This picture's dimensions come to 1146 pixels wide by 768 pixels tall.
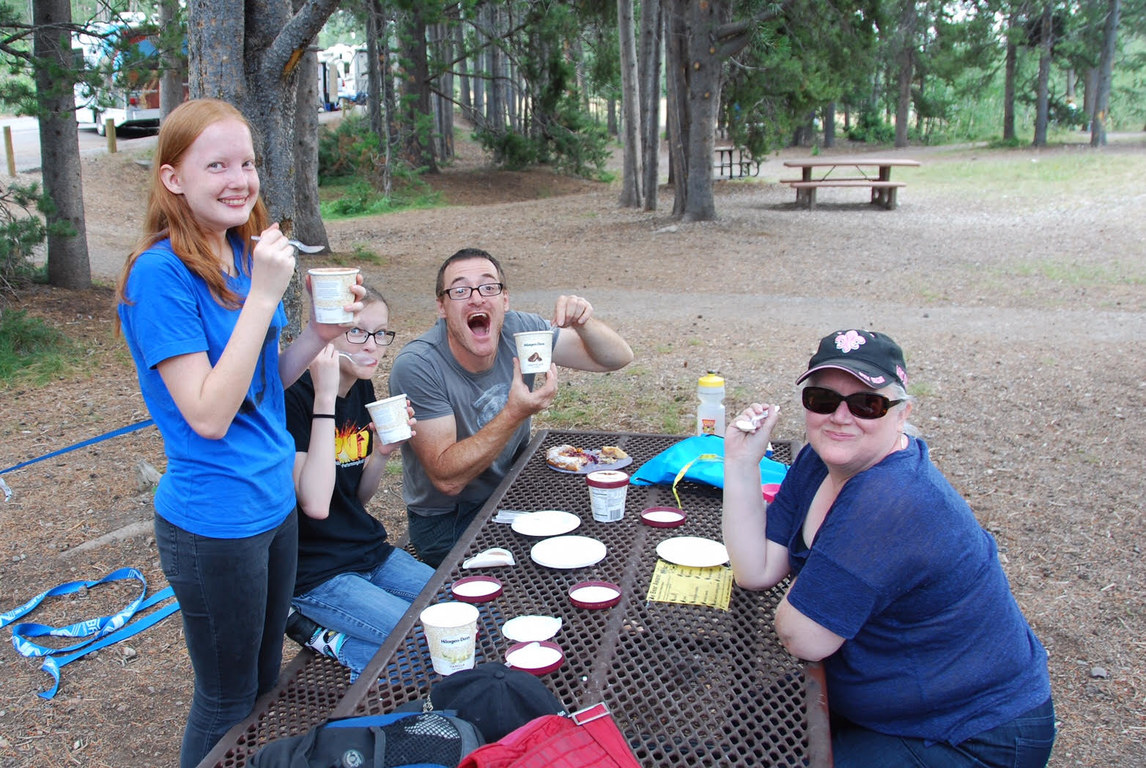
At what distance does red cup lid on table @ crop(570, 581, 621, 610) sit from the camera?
2.08 metres

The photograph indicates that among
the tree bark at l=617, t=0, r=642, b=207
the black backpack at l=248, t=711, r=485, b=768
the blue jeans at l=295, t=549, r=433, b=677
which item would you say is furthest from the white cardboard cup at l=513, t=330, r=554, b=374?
the tree bark at l=617, t=0, r=642, b=207

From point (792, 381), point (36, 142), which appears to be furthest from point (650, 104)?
point (36, 142)

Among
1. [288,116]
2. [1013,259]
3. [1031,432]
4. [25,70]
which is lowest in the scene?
[1031,432]

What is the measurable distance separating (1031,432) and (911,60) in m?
33.2

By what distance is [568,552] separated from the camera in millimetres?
2350

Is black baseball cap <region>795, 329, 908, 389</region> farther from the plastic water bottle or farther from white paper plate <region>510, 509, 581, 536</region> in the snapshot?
the plastic water bottle

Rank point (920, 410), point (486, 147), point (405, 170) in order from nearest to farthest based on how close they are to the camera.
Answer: point (920, 410)
point (405, 170)
point (486, 147)

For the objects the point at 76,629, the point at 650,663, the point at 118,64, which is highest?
the point at 118,64

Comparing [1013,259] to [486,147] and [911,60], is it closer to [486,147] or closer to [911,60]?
[486,147]

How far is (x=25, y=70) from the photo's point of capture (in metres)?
7.61

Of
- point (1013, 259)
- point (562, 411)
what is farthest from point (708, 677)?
point (1013, 259)

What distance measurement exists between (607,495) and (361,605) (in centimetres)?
77

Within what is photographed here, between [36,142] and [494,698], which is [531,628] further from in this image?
[36,142]

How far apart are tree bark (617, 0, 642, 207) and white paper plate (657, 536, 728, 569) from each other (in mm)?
15771
